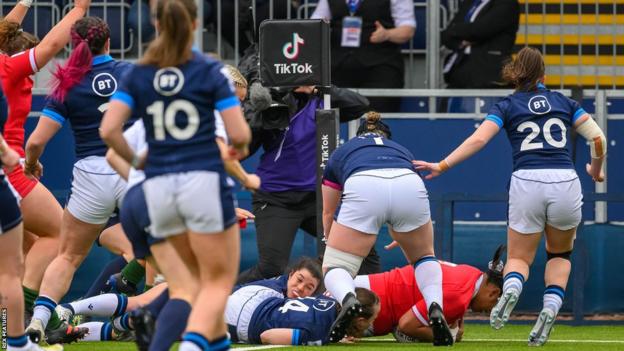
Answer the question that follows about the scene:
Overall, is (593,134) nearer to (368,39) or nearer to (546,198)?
(546,198)

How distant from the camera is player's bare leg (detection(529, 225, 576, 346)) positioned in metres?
9.30

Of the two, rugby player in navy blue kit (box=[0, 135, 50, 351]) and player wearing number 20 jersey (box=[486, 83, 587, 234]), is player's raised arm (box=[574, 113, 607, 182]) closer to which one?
player wearing number 20 jersey (box=[486, 83, 587, 234])

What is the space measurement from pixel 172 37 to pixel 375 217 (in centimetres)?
313

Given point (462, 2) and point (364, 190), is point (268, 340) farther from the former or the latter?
point (462, 2)

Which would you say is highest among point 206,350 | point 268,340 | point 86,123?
point 86,123

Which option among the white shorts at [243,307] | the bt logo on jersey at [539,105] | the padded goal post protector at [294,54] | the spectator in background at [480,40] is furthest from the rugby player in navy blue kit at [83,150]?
the spectator in background at [480,40]

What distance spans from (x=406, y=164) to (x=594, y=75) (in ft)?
14.9

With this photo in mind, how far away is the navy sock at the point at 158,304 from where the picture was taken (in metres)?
6.69

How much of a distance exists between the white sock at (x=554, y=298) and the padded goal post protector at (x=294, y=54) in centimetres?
225

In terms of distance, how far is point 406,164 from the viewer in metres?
9.17

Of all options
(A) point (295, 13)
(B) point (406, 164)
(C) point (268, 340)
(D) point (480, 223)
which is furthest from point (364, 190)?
(A) point (295, 13)

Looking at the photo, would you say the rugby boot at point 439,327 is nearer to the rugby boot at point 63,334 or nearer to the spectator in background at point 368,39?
the rugby boot at point 63,334

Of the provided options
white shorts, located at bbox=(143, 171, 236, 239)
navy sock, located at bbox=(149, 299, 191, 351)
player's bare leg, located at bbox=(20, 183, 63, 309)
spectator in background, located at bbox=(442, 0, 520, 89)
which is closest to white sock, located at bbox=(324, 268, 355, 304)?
player's bare leg, located at bbox=(20, 183, 63, 309)

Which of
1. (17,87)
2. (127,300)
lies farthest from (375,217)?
(17,87)
